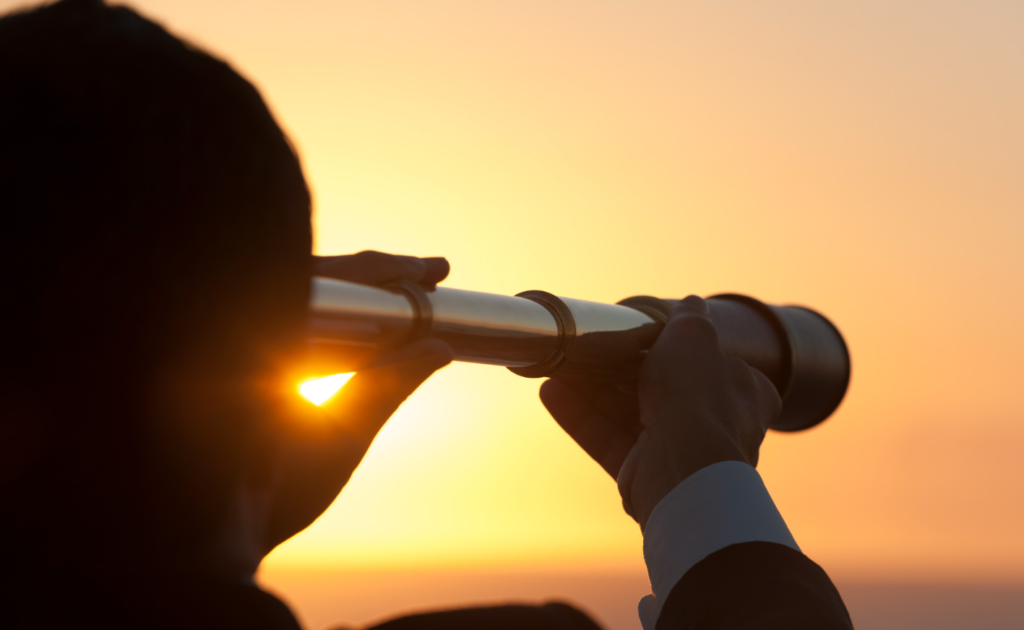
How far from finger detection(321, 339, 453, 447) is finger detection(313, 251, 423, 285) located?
0.27 feet

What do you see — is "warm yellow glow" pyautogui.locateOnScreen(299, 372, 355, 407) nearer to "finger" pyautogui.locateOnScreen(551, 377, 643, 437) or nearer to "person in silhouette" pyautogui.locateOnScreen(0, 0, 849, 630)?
"person in silhouette" pyautogui.locateOnScreen(0, 0, 849, 630)

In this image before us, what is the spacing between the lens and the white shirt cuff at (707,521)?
1.15 m

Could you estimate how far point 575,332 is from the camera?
1.15m

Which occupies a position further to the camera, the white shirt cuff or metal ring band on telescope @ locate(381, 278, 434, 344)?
the white shirt cuff

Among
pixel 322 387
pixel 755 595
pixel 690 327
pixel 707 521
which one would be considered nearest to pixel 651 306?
pixel 690 327

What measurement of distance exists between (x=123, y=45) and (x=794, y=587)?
90cm

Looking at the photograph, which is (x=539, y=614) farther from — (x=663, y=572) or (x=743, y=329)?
(x=743, y=329)

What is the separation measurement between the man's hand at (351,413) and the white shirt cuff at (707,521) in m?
0.44

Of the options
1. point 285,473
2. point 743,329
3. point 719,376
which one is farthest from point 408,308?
point 743,329

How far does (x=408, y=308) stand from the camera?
918mm

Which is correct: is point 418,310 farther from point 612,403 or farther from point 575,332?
point 612,403

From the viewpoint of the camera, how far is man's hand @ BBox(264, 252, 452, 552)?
0.93m

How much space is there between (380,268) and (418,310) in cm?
9

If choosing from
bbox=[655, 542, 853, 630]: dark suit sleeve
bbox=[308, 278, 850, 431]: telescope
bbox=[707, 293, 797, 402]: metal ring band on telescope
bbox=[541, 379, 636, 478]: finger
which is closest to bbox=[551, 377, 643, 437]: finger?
bbox=[541, 379, 636, 478]: finger
